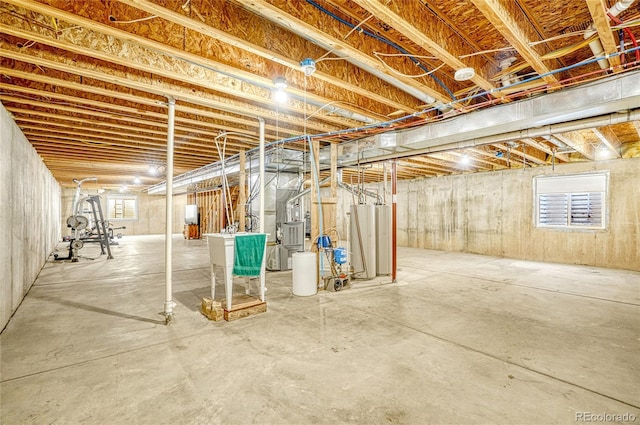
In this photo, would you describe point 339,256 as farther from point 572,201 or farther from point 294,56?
point 572,201

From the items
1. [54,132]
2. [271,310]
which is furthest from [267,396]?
[54,132]

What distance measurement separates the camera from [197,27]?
2018 mm

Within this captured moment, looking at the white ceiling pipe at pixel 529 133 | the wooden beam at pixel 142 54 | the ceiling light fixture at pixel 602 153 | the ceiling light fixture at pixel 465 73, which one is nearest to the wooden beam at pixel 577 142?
the ceiling light fixture at pixel 602 153

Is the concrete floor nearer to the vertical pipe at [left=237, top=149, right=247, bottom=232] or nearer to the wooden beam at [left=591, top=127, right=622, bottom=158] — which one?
the vertical pipe at [left=237, top=149, right=247, bottom=232]

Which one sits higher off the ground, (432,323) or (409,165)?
(409,165)

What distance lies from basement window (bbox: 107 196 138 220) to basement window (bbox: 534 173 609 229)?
1618 centimetres

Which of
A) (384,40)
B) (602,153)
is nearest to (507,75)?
(384,40)

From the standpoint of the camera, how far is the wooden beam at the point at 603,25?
5.76ft

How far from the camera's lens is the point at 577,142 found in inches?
197

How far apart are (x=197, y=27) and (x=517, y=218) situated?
320 inches

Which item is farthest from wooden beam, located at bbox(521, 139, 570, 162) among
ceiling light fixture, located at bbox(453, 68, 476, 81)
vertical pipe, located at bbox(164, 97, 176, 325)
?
vertical pipe, located at bbox(164, 97, 176, 325)

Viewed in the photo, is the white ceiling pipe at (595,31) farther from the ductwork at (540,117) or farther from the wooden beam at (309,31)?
the wooden beam at (309,31)

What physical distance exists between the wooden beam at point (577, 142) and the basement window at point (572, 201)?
624 mm

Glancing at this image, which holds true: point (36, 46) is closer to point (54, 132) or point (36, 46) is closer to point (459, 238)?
point (54, 132)
